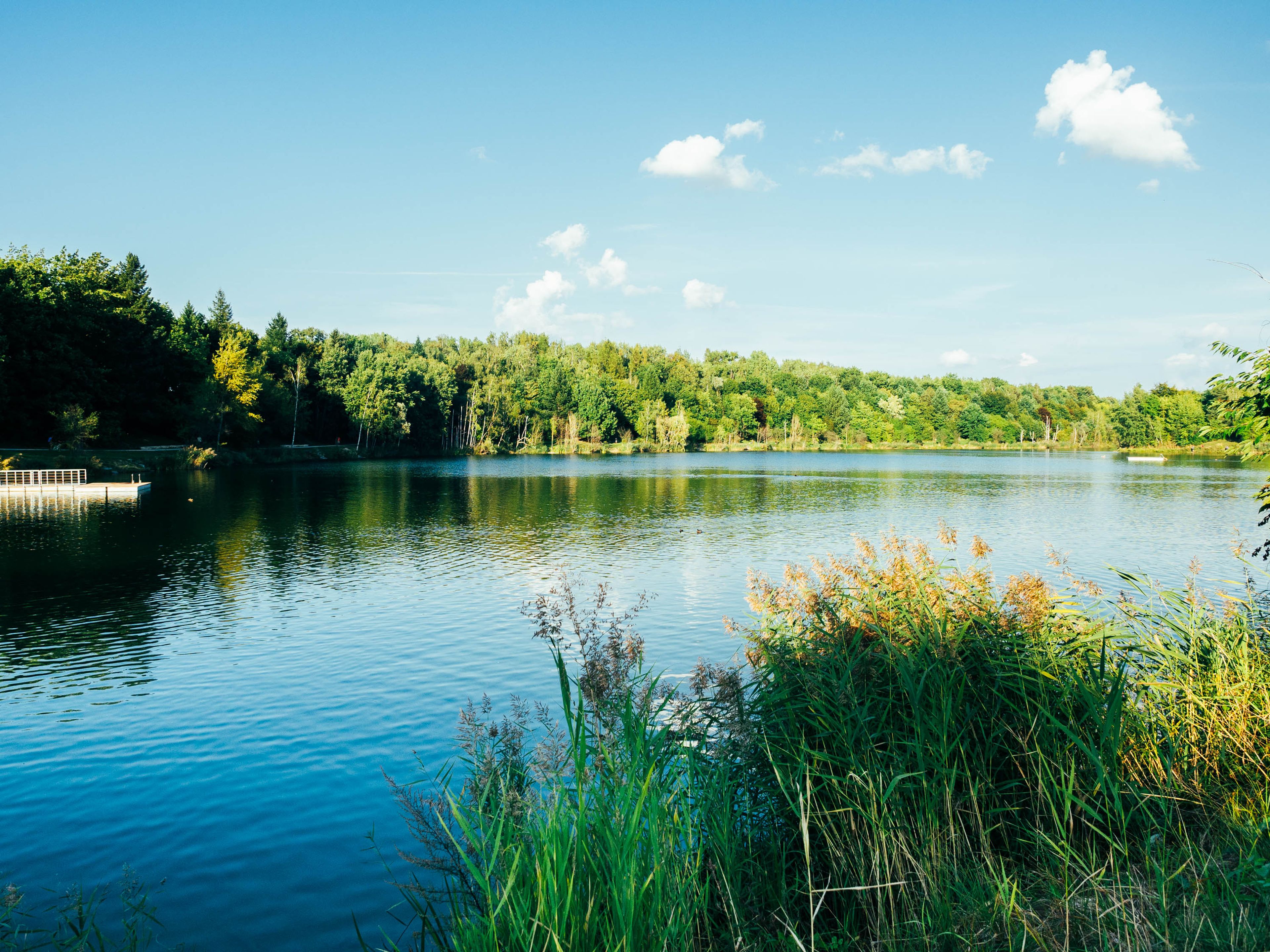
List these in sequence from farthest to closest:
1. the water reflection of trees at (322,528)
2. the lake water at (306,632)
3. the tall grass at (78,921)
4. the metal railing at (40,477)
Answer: the metal railing at (40,477) → the water reflection of trees at (322,528) → the lake water at (306,632) → the tall grass at (78,921)

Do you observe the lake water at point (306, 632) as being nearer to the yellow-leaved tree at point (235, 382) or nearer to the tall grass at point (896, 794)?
the tall grass at point (896, 794)

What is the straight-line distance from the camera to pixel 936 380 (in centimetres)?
17850

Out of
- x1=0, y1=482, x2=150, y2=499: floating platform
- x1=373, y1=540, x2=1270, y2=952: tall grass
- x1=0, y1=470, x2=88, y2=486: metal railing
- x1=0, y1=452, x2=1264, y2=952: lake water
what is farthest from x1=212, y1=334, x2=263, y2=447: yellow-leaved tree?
x1=373, y1=540, x2=1270, y2=952: tall grass

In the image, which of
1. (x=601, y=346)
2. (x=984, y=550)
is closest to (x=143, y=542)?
(x=984, y=550)

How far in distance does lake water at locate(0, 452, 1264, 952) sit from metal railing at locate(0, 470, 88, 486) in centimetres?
359

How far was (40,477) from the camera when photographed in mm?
46781

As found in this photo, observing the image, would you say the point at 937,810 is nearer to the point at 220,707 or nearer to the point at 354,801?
the point at 354,801

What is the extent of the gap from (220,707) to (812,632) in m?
9.79

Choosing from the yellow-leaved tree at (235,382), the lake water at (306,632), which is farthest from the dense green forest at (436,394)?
the lake water at (306,632)

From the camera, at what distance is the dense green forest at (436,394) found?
6072 cm

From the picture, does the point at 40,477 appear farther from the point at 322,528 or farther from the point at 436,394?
the point at 436,394

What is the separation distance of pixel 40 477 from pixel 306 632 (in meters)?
40.9

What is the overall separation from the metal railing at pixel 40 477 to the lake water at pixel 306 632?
359 centimetres

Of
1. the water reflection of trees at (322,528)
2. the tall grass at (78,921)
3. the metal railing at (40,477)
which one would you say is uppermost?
the metal railing at (40,477)
